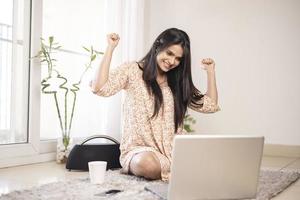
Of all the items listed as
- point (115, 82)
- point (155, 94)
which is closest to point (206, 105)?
point (155, 94)

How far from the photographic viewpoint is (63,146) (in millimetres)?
2324

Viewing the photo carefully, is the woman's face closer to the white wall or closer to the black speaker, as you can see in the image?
the black speaker

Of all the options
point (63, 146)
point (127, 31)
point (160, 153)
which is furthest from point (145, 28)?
point (160, 153)

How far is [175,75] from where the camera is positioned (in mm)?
1984

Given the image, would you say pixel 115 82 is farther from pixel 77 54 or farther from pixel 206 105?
pixel 77 54

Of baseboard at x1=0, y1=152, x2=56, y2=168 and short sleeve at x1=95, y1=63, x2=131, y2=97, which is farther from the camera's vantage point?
baseboard at x1=0, y1=152, x2=56, y2=168

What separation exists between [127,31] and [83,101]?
1.87 feet

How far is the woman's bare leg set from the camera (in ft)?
5.72

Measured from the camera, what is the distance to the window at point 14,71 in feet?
7.20

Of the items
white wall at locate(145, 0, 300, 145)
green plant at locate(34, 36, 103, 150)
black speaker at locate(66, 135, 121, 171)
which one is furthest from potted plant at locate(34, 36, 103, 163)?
white wall at locate(145, 0, 300, 145)

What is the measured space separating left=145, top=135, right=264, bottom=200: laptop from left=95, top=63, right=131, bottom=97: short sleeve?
681 millimetres

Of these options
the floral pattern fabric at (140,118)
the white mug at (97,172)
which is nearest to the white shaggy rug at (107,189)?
the white mug at (97,172)

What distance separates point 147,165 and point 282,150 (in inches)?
60.2

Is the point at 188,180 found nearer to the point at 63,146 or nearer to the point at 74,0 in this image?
the point at 63,146
